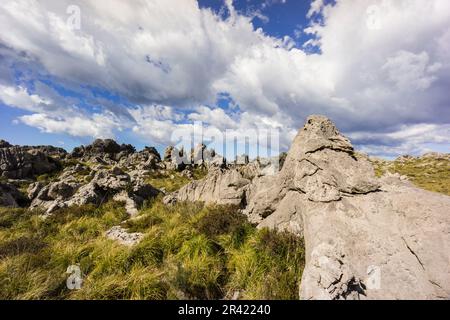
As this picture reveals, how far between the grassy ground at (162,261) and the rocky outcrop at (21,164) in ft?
105

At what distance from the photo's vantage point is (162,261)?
26.7ft

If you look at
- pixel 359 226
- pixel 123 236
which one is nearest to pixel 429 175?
pixel 359 226

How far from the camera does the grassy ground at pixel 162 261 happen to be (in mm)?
6238

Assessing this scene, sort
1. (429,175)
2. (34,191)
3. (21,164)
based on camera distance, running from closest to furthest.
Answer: (34,191) → (21,164) → (429,175)

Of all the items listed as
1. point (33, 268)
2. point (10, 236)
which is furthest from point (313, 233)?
point (10, 236)

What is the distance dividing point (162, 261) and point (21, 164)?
139 ft

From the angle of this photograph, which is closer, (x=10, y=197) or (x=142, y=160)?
(x=10, y=197)

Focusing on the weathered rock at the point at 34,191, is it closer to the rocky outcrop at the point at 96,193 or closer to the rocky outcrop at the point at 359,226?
the rocky outcrop at the point at 96,193

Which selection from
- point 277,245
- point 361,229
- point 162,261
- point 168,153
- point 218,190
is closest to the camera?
point 361,229

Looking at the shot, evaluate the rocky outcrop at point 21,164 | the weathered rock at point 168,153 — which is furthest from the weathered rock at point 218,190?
the weathered rock at point 168,153

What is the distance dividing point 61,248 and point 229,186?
9065mm

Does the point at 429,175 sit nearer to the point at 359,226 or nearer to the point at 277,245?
the point at 359,226
